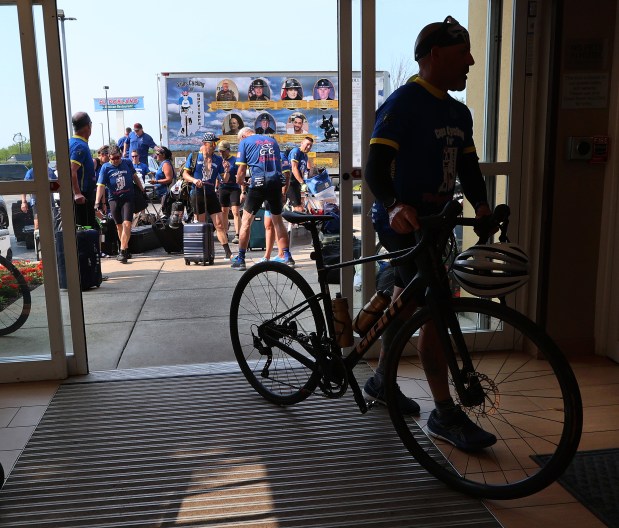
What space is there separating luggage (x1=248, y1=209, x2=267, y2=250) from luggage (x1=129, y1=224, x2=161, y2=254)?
1.59 metres

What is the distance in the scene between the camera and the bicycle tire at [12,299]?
143 inches

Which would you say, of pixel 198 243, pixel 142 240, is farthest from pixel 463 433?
pixel 142 240

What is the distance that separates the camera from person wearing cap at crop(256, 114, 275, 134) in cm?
1234

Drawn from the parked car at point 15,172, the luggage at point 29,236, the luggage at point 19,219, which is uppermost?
the parked car at point 15,172

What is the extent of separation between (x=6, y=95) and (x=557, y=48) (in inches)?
123

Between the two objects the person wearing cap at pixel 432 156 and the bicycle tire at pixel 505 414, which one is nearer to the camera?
the bicycle tire at pixel 505 414

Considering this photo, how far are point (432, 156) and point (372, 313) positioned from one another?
2.35 feet

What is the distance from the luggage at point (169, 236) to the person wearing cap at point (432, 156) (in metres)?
6.74

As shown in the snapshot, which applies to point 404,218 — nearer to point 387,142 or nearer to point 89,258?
point 387,142

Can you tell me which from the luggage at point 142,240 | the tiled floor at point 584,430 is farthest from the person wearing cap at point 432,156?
the luggage at point 142,240

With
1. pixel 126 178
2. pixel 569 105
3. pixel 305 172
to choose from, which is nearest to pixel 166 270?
pixel 126 178

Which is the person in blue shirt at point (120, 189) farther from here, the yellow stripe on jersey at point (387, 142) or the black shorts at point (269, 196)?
the yellow stripe on jersey at point (387, 142)

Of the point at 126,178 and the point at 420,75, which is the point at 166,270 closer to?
the point at 126,178

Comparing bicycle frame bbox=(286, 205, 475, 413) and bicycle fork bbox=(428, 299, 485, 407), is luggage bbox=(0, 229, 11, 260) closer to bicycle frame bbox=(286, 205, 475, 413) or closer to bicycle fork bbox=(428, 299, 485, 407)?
bicycle frame bbox=(286, 205, 475, 413)
